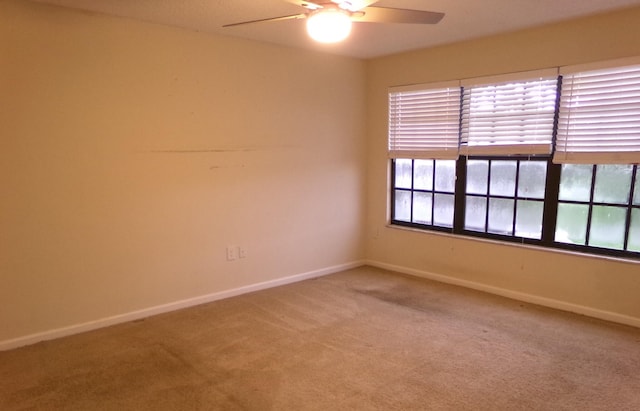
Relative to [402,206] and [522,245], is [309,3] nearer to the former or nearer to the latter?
[522,245]

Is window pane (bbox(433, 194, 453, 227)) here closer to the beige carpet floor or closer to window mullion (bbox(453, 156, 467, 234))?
window mullion (bbox(453, 156, 467, 234))

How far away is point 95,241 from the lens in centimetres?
326

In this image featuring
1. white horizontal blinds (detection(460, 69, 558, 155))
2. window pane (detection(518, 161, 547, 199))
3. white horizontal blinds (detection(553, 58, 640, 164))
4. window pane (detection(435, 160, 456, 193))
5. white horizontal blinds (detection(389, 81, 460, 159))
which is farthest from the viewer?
window pane (detection(435, 160, 456, 193))

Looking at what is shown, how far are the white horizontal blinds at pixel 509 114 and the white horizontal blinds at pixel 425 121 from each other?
0.40 ft

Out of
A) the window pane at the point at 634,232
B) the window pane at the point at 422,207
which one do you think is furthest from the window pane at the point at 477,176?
the window pane at the point at 634,232

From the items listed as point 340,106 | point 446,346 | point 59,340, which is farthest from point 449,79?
point 59,340

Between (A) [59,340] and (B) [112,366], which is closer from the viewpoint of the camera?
(B) [112,366]

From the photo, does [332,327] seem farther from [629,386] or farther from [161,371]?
[629,386]

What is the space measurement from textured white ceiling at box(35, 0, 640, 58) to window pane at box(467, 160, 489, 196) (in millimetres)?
1196

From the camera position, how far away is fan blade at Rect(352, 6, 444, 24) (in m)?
2.30

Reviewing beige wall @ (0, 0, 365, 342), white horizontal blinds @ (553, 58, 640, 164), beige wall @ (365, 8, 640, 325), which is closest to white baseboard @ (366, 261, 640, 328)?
beige wall @ (365, 8, 640, 325)

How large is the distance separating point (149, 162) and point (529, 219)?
11.2ft

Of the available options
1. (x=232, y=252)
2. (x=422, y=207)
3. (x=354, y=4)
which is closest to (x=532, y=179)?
(x=422, y=207)

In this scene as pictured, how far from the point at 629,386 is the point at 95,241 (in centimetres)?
375
